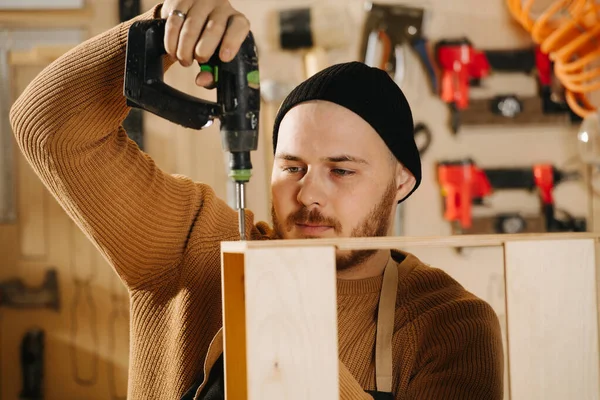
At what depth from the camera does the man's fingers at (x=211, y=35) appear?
101 centimetres

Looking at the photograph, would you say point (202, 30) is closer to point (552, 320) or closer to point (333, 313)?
point (333, 313)

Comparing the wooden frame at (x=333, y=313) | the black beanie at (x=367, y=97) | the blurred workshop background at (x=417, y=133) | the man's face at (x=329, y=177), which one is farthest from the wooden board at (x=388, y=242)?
the blurred workshop background at (x=417, y=133)

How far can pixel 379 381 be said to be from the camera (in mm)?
1279

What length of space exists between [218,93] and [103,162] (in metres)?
0.26

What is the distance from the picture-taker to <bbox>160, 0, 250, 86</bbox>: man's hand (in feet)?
3.33

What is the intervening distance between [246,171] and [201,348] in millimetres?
386

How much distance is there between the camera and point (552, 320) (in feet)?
2.79

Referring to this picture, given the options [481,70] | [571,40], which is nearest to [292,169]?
[481,70]

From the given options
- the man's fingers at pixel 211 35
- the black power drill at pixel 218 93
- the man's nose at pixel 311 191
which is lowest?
the man's nose at pixel 311 191

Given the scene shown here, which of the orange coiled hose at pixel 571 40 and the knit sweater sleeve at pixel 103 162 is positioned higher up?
the orange coiled hose at pixel 571 40

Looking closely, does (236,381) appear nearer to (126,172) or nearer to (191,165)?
(126,172)

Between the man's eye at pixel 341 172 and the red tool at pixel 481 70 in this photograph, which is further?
the red tool at pixel 481 70

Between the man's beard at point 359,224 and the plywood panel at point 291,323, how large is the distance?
1.66ft

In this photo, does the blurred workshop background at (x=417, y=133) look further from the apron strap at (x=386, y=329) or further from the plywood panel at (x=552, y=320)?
the plywood panel at (x=552, y=320)
